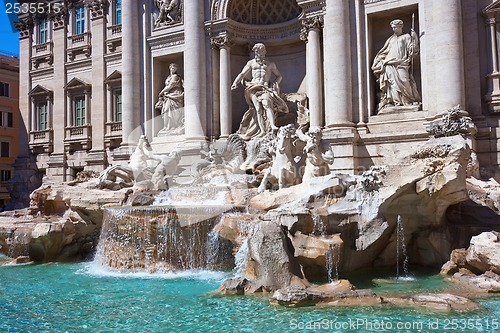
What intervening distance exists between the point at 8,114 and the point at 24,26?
1216 cm

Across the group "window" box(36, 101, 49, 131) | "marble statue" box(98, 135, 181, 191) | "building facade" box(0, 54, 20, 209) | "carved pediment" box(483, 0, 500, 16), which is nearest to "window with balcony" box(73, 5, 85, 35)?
"window" box(36, 101, 49, 131)

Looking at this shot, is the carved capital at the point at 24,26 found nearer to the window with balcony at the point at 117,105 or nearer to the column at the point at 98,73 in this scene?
the column at the point at 98,73

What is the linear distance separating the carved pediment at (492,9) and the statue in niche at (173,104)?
1102 centimetres

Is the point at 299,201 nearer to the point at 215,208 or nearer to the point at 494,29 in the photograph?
the point at 215,208

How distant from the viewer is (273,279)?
8375 mm

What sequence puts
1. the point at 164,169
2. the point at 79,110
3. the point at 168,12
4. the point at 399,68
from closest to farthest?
the point at 399,68
the point at 164,169
the point at 168,12
the point at 79,110

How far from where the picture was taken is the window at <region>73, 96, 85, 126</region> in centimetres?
2338

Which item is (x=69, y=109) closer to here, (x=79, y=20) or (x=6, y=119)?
(x=79, y=20)

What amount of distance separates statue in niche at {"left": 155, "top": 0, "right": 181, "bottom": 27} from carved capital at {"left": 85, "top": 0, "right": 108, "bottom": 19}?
13.1 feet

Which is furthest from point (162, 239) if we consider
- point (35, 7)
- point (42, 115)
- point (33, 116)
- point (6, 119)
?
point (6, 119)

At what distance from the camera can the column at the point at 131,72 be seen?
20125 mm

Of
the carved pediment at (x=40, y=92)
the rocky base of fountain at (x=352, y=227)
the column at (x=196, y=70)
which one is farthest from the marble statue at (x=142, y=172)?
the carved pediment at (x=40, y=92)

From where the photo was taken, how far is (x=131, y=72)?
66.1ft

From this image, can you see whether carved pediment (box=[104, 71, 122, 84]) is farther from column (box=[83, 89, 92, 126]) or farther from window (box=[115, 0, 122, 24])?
window (box=[115, 0, 122, 24])
